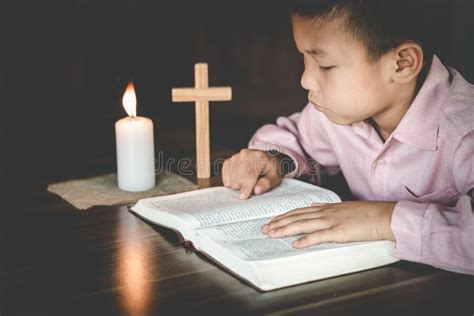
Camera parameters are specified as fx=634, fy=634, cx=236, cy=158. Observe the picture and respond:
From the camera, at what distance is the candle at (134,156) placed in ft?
4.13

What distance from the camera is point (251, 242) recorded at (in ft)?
2.91

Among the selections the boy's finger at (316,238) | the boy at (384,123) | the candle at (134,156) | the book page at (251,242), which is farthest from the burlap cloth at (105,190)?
the boy's finger at (316,238)

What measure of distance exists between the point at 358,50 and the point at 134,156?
1.60 feet

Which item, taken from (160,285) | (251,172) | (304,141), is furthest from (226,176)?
(160,285)

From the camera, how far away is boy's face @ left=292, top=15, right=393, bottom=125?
1070 millimetres

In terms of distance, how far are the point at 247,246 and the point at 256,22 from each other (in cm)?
295

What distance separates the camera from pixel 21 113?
3066 millimetres

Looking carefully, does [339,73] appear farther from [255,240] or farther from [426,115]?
[255,240]

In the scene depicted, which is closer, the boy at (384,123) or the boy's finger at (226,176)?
the boy at (384,123)

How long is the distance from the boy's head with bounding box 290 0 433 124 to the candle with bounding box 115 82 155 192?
14.0 inches

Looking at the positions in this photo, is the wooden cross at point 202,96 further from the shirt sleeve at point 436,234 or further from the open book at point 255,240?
the shirt sleeve at point 436,234

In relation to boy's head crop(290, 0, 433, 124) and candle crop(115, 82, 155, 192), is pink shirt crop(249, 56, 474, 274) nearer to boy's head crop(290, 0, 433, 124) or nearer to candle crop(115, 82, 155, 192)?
boy's head crop(290, 0, 433, 124)

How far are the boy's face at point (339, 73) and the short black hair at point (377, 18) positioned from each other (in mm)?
14

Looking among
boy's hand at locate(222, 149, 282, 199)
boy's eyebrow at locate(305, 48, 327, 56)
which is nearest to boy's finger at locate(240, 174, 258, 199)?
boy's hand at locate(222, 149, 282, 199)
